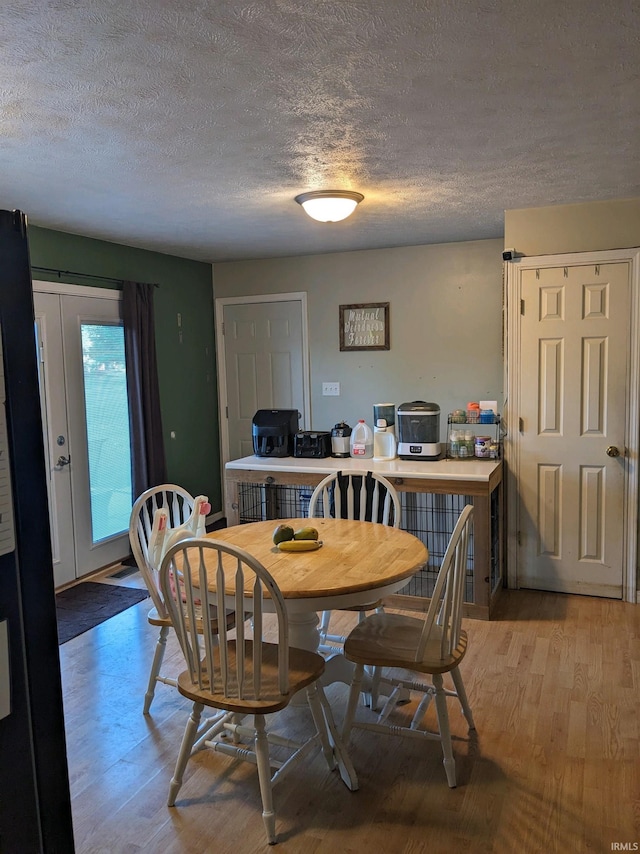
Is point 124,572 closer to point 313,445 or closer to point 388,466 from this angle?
point 313,445

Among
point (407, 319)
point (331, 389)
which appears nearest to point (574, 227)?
point (407, 319)

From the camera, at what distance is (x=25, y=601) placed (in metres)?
1.07

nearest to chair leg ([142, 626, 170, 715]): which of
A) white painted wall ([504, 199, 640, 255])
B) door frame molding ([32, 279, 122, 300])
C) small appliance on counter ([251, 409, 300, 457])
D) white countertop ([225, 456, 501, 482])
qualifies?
white countertop ([225, 456, 501, 482])

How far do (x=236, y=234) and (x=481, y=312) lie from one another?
1.93 metres

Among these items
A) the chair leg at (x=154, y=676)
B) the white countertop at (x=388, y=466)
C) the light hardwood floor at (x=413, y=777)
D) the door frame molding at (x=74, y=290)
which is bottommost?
the light hardwood floor at (x=413, y=777)

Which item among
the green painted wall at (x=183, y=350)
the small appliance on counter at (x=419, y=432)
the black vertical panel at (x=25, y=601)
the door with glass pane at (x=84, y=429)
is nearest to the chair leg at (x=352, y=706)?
the black vertical panel at (x=25, y=601)

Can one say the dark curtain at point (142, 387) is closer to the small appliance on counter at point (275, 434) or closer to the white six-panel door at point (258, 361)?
the small appliance on counter at point (275, 434)

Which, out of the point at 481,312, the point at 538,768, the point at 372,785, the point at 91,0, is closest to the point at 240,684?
the point at 372,785

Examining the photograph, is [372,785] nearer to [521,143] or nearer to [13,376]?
[13,376]

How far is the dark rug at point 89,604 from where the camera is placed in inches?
147

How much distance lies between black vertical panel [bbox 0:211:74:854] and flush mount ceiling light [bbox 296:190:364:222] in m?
2.51

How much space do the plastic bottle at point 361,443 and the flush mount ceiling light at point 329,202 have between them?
4.67ft

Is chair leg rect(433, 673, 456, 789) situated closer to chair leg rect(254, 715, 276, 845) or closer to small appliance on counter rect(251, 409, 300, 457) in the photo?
chair leg rect(254, 715, 276, 845)

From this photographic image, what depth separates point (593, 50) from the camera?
1.87 m
